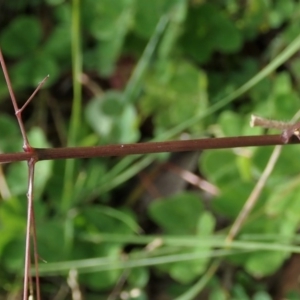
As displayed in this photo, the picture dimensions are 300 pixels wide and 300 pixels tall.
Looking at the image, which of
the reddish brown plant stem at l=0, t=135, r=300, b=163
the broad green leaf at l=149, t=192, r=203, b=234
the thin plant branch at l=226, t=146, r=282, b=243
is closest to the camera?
the reddish brown plant stem at l=0, t=135, r=300, b=163

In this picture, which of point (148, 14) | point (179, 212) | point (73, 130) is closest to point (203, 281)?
point (179, 212)

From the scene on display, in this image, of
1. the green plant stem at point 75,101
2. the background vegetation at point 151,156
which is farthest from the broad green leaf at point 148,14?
the green plant stem at point 75,101

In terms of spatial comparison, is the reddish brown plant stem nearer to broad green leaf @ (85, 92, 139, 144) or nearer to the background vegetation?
the background vegetation

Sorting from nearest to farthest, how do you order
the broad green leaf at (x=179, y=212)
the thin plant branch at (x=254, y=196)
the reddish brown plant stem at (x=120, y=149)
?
the reddish brown plant stem at (x=120, y=149)
the thin plant branch at (x=254, y=196)
the broad green leaf at (x=179, y=212)

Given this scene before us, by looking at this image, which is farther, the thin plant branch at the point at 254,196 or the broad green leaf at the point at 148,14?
the broad green leaf at the point at 148,14

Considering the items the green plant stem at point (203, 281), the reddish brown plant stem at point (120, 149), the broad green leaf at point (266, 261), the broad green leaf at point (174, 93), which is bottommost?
the reddish brown plant stem at point (120, 149)

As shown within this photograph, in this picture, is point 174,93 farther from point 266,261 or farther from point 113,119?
point 266,261

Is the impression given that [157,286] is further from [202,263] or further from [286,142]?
[286,142]

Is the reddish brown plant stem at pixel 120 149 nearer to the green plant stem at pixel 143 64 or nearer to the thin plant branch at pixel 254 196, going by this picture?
the thin plant branch at pixel 254 196

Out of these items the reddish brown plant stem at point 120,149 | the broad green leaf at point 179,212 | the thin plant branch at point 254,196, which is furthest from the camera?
the broad green leaf at point 179,212

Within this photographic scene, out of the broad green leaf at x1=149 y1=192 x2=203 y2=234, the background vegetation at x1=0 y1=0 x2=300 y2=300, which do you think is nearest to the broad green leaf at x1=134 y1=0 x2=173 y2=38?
the background vegetation at x1=0 y1=0 x2=300 y2=300
